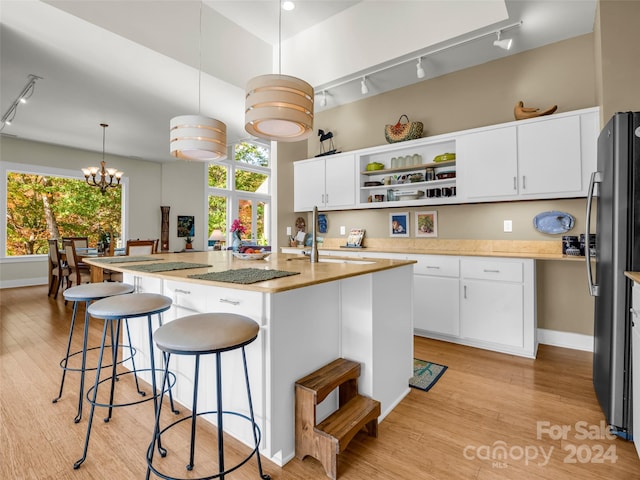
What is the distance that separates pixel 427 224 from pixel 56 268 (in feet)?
19.2

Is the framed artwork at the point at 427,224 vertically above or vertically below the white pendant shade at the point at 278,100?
below

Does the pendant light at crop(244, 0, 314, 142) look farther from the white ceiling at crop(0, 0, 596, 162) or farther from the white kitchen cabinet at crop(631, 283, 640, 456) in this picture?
the white kitchen cabinet at crop(631, 283, 640, 456)

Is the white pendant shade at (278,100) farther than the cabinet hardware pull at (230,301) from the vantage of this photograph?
Yes

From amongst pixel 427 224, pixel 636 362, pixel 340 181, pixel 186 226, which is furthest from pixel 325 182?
pixel 186 226

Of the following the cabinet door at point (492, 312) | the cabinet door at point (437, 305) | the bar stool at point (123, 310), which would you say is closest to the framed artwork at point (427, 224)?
the cabinet door at point (437, 305)

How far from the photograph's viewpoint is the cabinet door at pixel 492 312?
114 inches

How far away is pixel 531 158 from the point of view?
3088mm

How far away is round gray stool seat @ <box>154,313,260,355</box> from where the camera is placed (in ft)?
4.14

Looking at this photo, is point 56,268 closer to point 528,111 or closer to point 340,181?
point 340,181

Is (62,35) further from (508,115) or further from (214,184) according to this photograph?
(214,184)

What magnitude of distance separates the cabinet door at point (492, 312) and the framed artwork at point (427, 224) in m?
0.96

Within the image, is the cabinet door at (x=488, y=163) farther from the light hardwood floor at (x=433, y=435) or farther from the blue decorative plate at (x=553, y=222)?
the light hardwood floor at (x=433, y=435)

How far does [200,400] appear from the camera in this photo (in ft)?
6.15

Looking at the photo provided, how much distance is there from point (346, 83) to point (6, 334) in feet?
15.4
